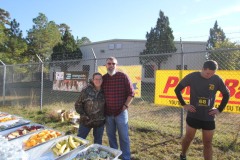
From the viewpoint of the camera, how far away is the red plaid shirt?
147 inches

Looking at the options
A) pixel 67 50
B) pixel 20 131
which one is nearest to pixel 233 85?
pixel 20 131

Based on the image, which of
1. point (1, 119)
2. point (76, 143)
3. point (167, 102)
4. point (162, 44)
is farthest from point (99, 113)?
point (162, 44)

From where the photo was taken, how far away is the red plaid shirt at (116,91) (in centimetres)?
374

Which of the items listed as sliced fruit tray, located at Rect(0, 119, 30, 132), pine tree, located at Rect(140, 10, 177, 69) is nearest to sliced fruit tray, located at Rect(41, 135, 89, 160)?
sliced fruit tray, located at Rect(0, 119, 30, 132)

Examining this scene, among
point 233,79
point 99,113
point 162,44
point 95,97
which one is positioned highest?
point 162,44

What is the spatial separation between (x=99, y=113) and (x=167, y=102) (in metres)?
2.42

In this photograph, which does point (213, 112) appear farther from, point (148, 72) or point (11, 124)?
point (148, 72)

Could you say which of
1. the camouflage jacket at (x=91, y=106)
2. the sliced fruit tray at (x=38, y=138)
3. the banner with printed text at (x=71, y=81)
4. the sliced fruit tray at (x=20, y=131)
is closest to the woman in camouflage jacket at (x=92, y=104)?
the camouflage jacket at (x=91, y=106)

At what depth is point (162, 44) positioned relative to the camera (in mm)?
23375

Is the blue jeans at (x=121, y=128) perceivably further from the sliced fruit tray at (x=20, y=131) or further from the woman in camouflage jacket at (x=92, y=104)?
the sliced fruit tray at (x=20, y=131)

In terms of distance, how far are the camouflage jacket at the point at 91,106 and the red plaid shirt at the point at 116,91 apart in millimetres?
111

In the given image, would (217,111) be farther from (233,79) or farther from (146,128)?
(146,128)

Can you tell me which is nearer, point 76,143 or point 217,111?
point 76,143

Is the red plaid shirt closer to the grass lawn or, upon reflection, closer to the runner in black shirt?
the runner in black shirt
